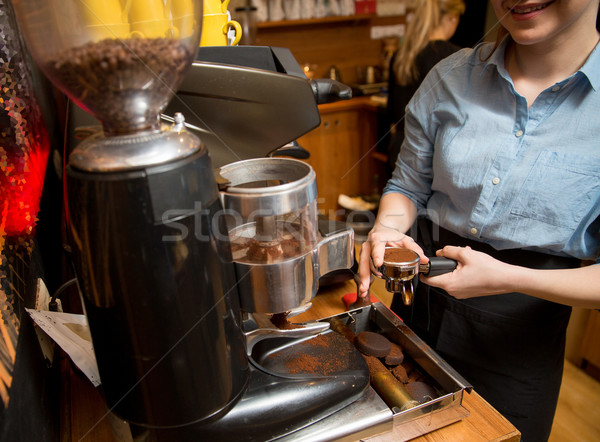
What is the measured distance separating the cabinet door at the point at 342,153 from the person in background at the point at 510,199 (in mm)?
2176

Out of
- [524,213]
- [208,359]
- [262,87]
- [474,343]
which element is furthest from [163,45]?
[474,343]

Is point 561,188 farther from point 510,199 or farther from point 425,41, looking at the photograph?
point 425,41

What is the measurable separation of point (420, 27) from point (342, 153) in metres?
1.43

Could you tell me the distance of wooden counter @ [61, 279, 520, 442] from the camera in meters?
0.58

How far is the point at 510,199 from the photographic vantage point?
0.83 m

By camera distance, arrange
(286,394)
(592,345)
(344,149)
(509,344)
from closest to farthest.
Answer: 1. (286,394)
2. (509,344)
3. (592,345)
4. (344,149)

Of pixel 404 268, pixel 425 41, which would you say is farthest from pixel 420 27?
pixel 404 268

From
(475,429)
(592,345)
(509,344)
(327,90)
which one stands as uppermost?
(327,90)

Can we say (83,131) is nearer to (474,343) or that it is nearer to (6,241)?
(6,241)

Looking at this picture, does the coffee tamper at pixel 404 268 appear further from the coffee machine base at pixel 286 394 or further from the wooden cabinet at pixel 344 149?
the wooden cabinet at pixel 344 149

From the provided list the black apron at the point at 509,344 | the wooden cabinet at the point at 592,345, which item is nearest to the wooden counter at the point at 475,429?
the black apron at the point at 509,344

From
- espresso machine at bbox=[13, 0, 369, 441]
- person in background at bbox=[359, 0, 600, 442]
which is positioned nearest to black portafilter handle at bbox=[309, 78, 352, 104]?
espresso machine at bbox=[13, 0, 369, 441]

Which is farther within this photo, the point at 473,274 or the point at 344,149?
the point at 344,149

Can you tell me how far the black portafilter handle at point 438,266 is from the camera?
0.72m
